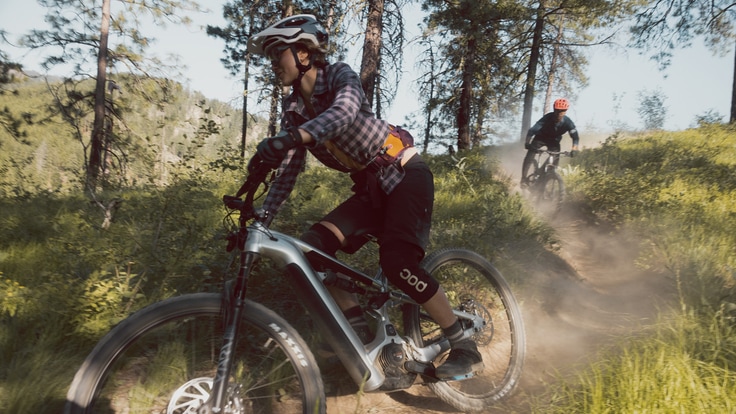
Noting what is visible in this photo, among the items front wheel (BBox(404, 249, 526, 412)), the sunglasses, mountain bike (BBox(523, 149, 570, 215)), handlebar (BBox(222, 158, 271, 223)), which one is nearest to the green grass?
handlebar (BBox(222, 158, 271, 223))

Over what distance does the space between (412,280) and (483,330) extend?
1.17m

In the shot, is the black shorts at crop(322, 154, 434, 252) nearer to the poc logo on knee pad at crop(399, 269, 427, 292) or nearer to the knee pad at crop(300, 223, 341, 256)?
the knee pad at crop(300, 223, 341, 256)

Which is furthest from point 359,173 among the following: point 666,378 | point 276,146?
point 666,378

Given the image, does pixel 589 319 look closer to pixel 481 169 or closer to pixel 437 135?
pixel 481 169

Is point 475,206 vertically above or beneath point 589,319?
above

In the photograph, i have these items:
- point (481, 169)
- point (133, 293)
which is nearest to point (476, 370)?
point (133, 293)

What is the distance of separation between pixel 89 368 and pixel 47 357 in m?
1.06

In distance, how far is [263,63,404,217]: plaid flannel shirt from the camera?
7.30 ft

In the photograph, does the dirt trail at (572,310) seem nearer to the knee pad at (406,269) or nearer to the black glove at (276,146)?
the knee pad at (406,269)

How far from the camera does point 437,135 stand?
33125 mm

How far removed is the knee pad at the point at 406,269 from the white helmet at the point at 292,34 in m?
1.27

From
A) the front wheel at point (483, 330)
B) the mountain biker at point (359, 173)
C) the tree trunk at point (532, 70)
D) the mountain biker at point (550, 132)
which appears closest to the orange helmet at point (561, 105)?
the mountain biker at point (550, 132)

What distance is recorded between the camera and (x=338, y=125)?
2.18m

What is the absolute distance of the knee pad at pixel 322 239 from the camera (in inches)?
102
